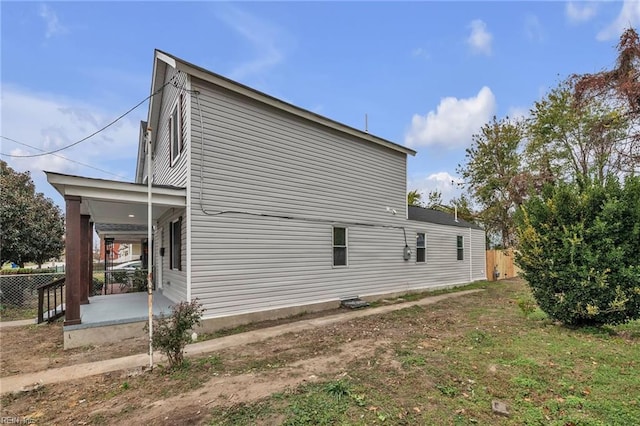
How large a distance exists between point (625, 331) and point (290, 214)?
25.3 ft

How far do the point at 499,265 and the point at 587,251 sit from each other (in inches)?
557

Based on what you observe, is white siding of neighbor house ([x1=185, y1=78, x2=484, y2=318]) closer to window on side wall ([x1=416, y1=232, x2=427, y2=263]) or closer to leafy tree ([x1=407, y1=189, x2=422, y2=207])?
window on side wall ([x1=416, y1=232, x2=427, y2=263])

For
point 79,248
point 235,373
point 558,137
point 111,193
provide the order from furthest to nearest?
point 558,137 < point 111,193 < point 79,248 < point 235,373

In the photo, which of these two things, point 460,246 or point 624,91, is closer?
point 624,91

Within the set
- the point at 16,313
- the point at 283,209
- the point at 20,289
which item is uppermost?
the point at 283,209

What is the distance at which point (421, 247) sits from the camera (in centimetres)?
1314

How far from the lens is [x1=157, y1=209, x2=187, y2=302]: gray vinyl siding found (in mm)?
7445

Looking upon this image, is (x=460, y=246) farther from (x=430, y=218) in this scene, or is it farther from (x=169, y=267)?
(x=169, y=267)

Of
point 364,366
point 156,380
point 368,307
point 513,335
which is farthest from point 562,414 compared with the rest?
point 368,307

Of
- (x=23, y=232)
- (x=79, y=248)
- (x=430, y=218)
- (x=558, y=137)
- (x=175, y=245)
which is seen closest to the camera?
(x=79, y=248)

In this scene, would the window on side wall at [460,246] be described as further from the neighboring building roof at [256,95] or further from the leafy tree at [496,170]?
the leafy tree at [496,170]

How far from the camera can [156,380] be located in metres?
4.42

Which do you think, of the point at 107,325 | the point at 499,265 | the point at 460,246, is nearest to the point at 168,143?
the point at 107,325

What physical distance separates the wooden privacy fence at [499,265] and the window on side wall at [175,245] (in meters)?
16.4
